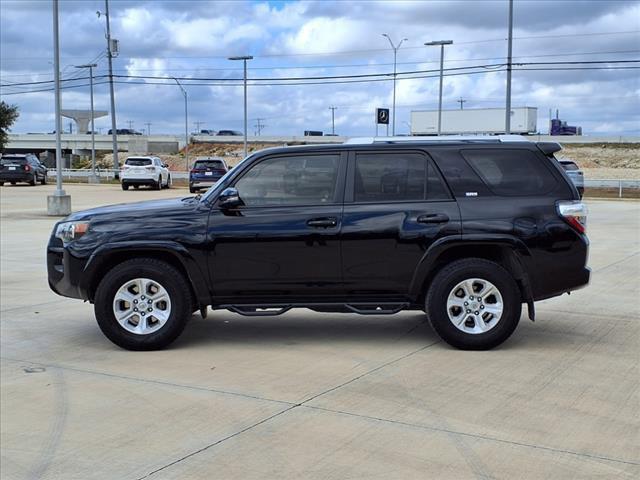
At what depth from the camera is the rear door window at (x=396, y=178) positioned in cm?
672

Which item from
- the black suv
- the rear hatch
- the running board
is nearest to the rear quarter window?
the black suv

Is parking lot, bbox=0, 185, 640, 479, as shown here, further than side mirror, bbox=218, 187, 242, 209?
No

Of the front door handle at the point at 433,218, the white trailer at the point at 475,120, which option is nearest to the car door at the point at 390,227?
the front door handle at the point at 433,218

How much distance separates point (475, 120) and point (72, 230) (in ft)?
153

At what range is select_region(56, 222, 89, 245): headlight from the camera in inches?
268

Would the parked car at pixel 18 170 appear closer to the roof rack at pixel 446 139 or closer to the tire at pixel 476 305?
the roof rack at pixel 446 139

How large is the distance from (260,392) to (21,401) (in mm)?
1724

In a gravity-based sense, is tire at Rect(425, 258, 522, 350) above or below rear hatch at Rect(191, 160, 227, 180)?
below

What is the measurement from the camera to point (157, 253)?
267 inches

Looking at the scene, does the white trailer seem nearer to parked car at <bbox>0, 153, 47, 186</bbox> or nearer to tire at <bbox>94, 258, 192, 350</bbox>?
parked car at <bbox>0, 153, 47, 186</bbox>

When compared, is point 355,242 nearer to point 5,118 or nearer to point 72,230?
point 72,230

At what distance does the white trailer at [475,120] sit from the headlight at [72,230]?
4093 cm

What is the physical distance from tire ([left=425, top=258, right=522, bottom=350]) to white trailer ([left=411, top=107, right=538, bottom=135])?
4074 centimetres

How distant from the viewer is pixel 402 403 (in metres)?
5.17
